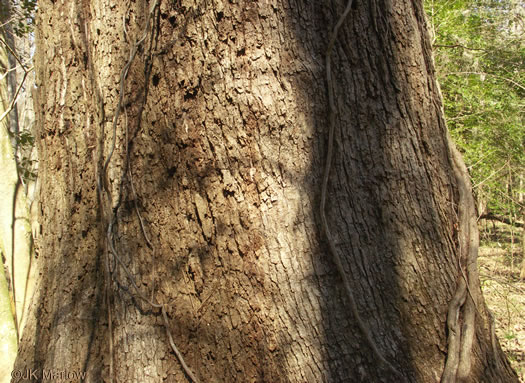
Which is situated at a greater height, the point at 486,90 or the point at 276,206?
the point at 486,90

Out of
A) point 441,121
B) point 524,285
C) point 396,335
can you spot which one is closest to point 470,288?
point 396,335

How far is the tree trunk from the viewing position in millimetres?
1437

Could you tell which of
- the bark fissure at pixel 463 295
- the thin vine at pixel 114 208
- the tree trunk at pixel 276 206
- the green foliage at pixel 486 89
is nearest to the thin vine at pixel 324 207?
the tree trunk at pixel 276 206

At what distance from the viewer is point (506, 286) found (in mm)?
4156

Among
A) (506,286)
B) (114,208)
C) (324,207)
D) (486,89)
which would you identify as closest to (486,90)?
(486,89)

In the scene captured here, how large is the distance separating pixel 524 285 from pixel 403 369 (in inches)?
287

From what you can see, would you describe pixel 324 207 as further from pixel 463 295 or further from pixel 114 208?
pixel 114 208

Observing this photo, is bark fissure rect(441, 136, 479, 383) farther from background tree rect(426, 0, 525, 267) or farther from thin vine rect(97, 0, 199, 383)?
background tree rect(426, 0, 525, 267)

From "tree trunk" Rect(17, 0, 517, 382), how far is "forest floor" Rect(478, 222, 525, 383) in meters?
1.83

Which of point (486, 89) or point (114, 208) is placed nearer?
point (114, 208)

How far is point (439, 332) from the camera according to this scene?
4.94 feet

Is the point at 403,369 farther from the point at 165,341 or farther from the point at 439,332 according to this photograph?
the point at 165,341

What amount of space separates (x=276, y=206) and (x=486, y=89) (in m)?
7.18

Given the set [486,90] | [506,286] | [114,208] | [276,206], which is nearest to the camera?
[276,206]
